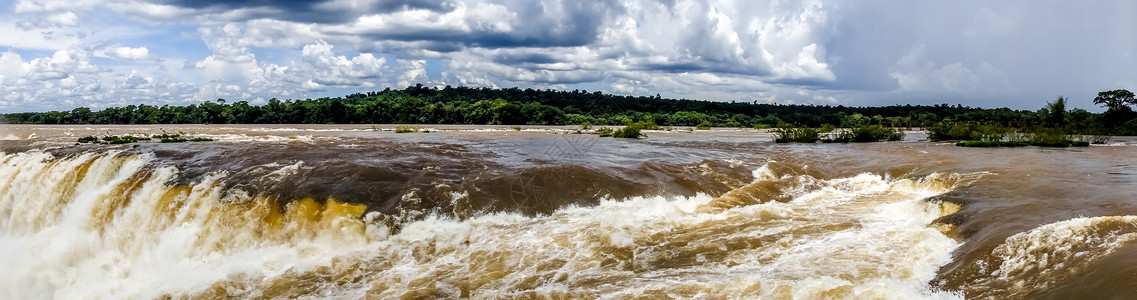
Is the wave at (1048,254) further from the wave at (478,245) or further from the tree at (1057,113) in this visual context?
the tree at (1057,113)

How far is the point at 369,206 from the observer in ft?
36.9

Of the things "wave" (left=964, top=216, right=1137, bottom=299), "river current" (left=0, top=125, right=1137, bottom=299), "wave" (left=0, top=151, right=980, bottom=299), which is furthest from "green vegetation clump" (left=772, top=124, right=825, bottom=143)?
"wave" (left=964, top=216, right=1137, bottom=299)

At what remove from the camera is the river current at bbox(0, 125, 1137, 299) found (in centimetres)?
740

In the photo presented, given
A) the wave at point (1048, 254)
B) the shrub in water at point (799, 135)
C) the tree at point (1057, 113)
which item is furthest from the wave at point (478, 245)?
the tree at point (1057, 113)

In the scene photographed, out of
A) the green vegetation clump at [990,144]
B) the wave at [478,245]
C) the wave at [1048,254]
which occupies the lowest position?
the wave at [478,245]

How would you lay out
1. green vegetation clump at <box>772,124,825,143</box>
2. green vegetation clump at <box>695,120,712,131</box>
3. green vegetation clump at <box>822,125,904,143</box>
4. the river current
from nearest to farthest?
1. the river current
2. green vegetation clump at <box>772,124,825,143</box>
3. green vegetation clump at <box>822,125,904,143</box>
4. green vegetation clump at <box>695,120,712,131</box>

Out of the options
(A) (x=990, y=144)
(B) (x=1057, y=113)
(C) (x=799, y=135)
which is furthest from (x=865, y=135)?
(B) (x=1057, y=113)

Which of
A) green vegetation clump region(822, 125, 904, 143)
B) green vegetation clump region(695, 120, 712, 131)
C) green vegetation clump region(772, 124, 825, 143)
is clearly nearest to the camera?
green vegetation clump region(772, 124, 825, 143)

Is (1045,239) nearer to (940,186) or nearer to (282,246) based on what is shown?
(940,186)

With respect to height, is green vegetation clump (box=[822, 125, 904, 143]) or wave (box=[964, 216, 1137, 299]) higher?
green vegetation clump (box=[822, 125, 904, 143])

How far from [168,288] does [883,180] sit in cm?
1426

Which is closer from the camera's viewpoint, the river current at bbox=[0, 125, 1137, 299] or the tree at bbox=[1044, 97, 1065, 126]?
the river current at bbox=[0, 125, 1137, 299]

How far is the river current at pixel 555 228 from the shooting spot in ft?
24.3

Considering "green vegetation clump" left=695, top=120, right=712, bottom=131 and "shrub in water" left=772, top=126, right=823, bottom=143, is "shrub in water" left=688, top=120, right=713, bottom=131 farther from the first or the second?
"shrub in water" left=772, top=126, right=823, bottom=143
